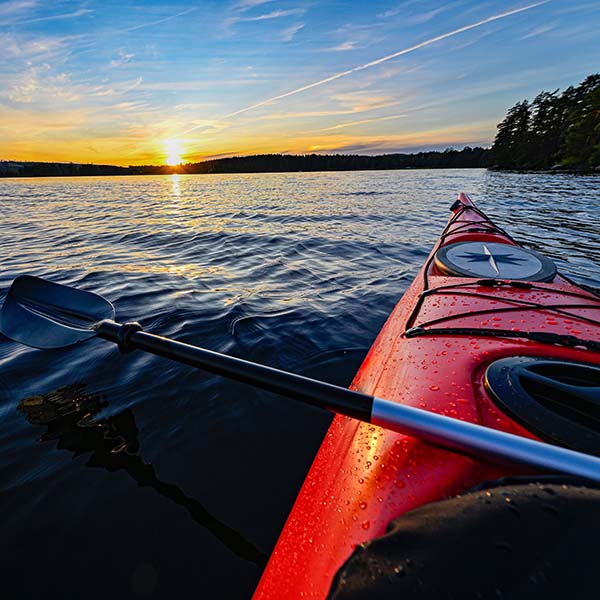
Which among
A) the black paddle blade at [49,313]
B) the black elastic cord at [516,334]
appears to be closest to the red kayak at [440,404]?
the black elastic cord at [516,334]

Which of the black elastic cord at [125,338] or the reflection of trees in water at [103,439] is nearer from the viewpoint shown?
the reflection of trees in water at [103,439]

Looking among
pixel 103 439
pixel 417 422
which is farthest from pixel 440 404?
pixel 103 439

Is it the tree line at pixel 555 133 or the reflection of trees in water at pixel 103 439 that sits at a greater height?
the tree line at pixel 555 133

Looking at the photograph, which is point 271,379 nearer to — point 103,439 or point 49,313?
point 103,439

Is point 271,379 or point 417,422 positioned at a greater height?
point 417,422

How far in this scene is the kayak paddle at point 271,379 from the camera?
0.93 metres

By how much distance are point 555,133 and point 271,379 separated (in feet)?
223

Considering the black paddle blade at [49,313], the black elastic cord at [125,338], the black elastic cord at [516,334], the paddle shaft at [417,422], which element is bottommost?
the black paddle blade at [49,313]

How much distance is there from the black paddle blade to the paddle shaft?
1638mm

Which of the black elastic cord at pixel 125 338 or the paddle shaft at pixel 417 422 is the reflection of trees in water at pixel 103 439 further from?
the paddle shaft at pixel 417 422

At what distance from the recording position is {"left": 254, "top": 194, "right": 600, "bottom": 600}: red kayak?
101cm

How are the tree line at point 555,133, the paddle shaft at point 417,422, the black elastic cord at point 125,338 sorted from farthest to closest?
the tree line at point 555,133 → the black elastic cord at point 125,338 → the paddle shaft at point 417,422

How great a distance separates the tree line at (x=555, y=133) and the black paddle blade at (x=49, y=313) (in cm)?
4862

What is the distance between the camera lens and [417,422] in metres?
1.11
